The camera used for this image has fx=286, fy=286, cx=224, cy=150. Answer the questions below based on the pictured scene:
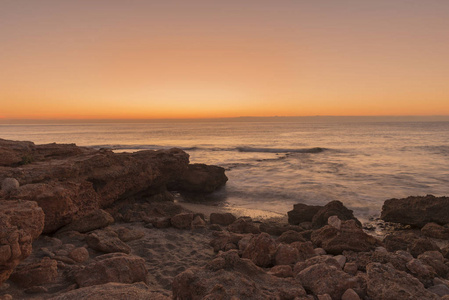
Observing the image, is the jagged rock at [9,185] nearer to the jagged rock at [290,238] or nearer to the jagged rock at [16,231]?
the jagged rock at [16,231]

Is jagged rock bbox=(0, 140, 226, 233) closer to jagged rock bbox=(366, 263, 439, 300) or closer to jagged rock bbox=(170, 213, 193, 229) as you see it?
jagged rock bbox=(170, 213, 193, 229)

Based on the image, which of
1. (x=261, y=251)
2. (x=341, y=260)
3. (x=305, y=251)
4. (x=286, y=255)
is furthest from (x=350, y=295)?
(x=305, y=251)

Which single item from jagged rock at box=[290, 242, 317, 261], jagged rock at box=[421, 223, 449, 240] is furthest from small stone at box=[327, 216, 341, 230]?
jagged rock at box=[421, 223, 449, 240]

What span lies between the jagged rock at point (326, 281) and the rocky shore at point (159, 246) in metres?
0.01

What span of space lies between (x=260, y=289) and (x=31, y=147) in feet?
25.3

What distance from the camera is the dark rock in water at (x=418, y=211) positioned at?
9.30 meters

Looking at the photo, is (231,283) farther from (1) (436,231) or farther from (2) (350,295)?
(1) (436,231)

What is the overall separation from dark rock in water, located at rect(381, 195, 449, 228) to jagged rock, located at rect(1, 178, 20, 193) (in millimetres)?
10830

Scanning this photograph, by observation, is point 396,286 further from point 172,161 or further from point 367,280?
point 172,161

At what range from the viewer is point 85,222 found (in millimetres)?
6613

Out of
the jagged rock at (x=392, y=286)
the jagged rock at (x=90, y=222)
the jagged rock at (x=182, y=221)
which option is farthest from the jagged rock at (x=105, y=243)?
the jagged rock at (x=392, y=286)

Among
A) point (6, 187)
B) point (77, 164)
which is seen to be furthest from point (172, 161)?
point (6, 187)

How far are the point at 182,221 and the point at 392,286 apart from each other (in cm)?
536

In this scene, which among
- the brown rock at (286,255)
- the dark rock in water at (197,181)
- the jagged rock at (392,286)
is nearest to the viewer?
the jagged rock at (392,286)
